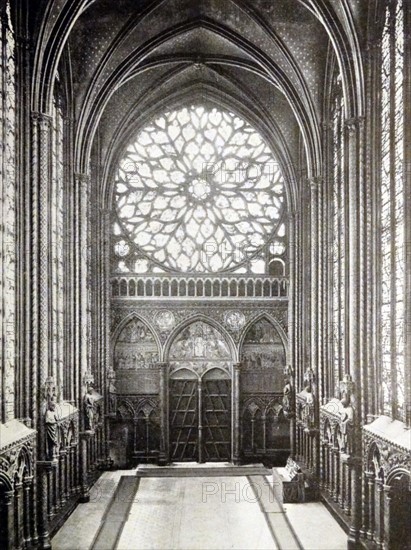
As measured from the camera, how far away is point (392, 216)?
13656 millimetres

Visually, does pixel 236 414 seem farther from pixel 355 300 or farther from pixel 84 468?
pixel 355 300

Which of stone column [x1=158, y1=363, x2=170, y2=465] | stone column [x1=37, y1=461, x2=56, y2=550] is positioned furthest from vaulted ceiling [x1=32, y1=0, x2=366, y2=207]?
stone column [x1=37, y1=461, x2=56, y2=550]

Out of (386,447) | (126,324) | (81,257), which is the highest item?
(81,257)

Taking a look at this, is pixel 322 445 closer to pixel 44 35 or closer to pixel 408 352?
pixel 408 352

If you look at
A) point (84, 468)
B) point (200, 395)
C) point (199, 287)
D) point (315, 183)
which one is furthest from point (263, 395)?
point (315, 183)

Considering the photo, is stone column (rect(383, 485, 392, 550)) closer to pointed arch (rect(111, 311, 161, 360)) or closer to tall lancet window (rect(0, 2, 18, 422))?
tall lancet window (rect(0, 2, 18, 422))

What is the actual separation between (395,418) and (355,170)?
5.68 meters

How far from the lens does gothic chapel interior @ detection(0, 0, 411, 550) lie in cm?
1384

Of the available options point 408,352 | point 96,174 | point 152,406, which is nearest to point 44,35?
point 96,174

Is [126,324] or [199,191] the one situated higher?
[199,191]

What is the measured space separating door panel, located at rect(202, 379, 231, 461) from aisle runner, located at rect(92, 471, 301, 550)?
2.22m

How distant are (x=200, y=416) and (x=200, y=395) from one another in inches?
29.5

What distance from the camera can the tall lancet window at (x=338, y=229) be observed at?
17.6 m

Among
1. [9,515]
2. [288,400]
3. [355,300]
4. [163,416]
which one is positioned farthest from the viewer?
[163,416]
